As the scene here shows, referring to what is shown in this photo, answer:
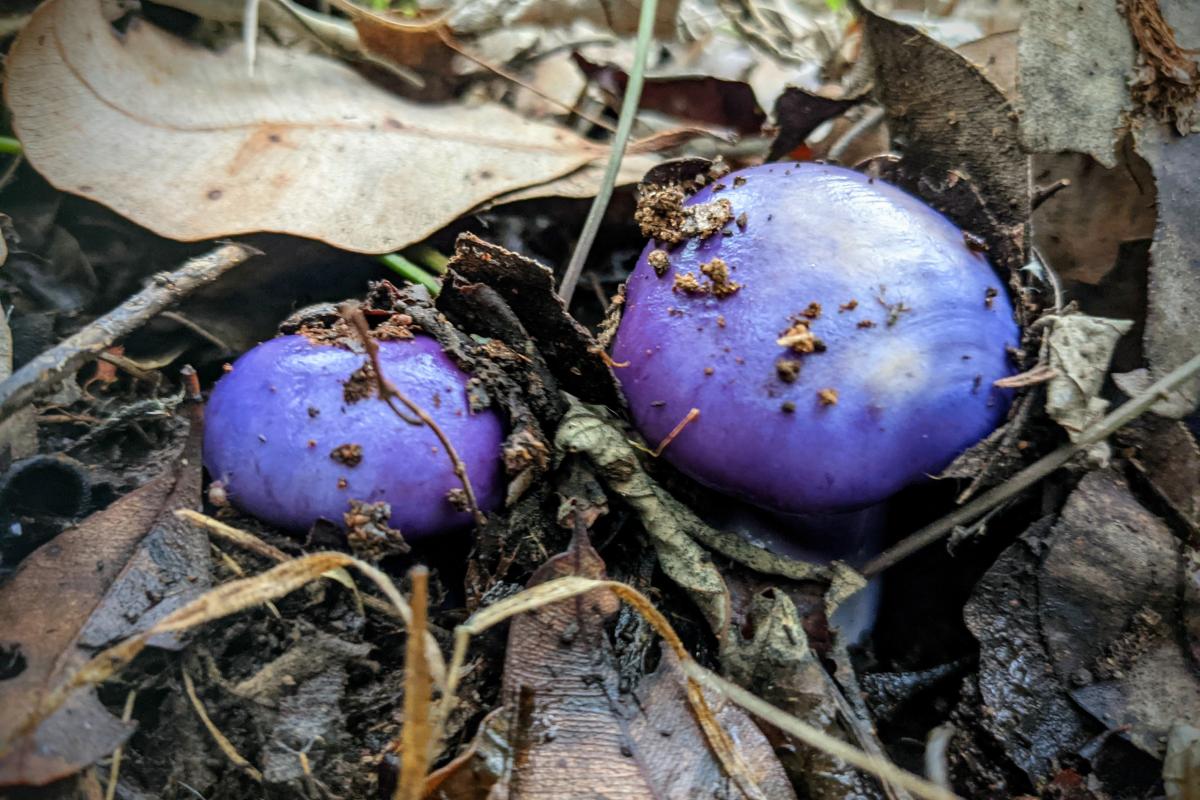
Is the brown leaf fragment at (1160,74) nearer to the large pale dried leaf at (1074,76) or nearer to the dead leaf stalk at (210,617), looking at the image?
the large pale dried leaf at (1074,76)

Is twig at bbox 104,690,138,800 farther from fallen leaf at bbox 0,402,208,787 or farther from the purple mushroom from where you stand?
the purple mushroom

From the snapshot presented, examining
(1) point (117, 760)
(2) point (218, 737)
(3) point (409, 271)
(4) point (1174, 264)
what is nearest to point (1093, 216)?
(4) point (1174, 264)

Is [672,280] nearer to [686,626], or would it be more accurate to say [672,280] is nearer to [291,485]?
[686,626]

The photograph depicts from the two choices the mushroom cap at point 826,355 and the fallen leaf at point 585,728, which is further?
the mushroom cap at point 826,355

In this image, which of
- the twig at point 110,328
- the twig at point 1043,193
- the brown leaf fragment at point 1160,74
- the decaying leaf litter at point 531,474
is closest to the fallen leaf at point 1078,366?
the decaying leaf litter at point 531,474

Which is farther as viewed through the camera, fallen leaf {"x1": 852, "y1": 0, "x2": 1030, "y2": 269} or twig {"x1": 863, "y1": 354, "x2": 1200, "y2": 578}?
fallen leaf {"x1": 852, "y1": 0, "x2": 1030, "y2": 269}

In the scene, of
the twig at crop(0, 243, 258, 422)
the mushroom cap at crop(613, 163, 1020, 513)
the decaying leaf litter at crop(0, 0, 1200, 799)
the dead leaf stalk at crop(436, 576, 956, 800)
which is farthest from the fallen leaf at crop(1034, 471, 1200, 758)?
the twig at crop(0, 243, 258, 422)
